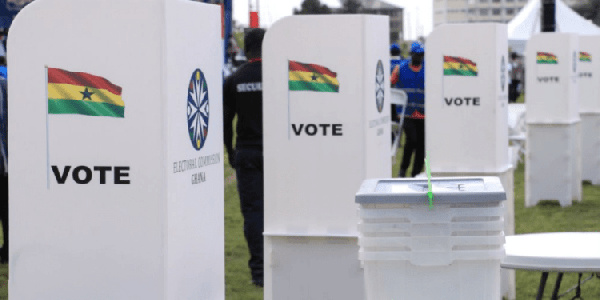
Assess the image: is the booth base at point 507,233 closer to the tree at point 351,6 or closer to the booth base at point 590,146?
the booth base at point 590,146

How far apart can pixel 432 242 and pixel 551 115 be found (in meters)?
8.40

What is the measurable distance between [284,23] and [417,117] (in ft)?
21.0

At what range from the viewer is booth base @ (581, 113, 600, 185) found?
531 inches

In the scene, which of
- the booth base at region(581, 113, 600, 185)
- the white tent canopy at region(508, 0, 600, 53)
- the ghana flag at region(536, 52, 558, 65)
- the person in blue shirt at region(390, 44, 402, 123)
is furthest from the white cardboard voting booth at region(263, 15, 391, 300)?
the white tent canopy at region(508, 0, 600, 53)

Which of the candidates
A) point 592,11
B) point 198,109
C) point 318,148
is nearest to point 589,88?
point 318,148

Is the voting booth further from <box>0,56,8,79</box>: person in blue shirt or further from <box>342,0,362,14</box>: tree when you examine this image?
<box>342,0,362,14</box>: tree

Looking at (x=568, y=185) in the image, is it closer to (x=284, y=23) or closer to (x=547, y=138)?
(x=547, y=138)

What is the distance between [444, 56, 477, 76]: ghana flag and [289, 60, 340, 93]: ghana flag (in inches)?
90.5

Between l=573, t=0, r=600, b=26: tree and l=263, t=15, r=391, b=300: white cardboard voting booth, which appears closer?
l=263, t=15, r=391, b=300: white cardboard voting booth

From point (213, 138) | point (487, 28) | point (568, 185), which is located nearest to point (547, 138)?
point (568, 185)

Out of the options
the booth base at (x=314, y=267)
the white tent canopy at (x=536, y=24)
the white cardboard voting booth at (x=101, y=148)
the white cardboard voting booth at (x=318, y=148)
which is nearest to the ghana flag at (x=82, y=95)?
the white cardboard voting booth at (x=101, y=148)

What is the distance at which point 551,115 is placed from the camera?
37.4ft

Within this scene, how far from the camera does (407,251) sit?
10.9 feet

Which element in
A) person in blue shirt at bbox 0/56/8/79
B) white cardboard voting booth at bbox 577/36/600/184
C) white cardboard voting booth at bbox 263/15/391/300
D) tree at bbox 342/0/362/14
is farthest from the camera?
tree at bbox 342/0/362/14
